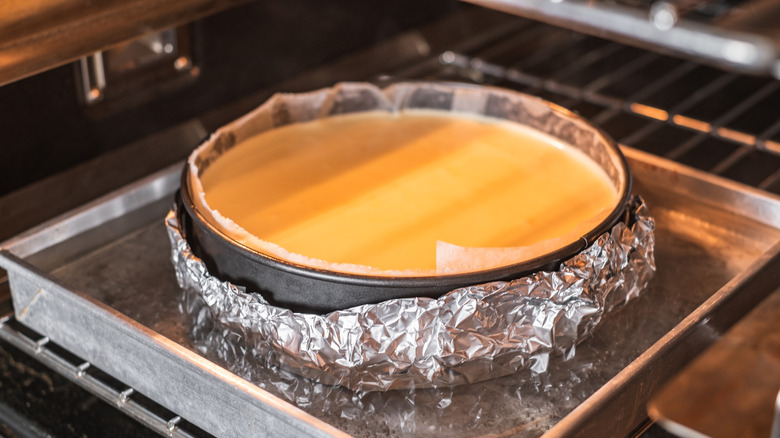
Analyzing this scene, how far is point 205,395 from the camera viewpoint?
86 cm

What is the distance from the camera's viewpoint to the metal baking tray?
33.2 inches

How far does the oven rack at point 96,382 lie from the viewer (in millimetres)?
912

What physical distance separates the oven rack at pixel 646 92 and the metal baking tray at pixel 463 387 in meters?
0.18

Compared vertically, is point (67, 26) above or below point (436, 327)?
above

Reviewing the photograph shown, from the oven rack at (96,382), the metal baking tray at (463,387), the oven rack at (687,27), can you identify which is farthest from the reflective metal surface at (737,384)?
the oven rack at (96,382)

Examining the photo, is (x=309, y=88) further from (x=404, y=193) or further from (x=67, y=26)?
(x=67, y=26)

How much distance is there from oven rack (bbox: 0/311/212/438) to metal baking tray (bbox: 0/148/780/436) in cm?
1

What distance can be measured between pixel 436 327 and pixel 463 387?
0.35 feet

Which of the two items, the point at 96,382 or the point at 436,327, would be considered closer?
the point at 436,327

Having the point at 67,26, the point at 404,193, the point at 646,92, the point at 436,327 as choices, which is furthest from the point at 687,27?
the point at 646,92

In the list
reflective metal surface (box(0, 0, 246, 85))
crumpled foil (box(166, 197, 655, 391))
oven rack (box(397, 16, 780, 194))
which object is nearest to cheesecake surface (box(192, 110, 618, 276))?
crumpled foil (box(166, 197, 655, 391))

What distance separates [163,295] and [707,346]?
0.62 m

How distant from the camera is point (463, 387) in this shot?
901 mm

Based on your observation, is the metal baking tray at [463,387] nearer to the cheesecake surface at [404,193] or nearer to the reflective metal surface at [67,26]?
the cheesecake surface at [404,193]
